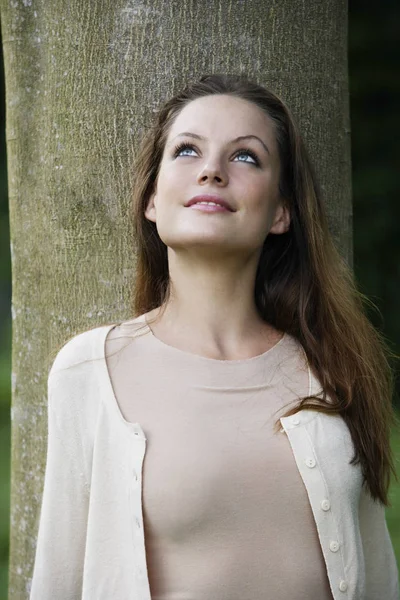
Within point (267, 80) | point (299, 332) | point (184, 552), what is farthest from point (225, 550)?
point (267, 80)

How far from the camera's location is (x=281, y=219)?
2488mm

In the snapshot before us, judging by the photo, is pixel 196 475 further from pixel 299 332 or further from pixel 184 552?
pixel 299 332

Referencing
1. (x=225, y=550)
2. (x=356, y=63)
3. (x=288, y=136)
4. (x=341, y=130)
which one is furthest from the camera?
(x=356, y=63)

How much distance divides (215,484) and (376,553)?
58 cm

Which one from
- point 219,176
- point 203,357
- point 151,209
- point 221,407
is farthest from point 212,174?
point 221,407

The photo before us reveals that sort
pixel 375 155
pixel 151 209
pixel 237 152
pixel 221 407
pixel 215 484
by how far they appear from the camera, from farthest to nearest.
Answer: pixel 375 155
pixel 151 209
pixel 237 152
pixel 221 407
pixel 215 484

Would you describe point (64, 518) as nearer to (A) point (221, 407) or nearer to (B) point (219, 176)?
(A) point (221, 407)

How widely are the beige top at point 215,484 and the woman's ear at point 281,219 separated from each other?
444 millimetres

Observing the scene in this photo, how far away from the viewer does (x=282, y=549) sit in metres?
2.11

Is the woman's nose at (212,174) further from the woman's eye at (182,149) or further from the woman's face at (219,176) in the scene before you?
the woman's eye at (182,149)

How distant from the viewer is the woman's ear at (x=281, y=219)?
2.47m

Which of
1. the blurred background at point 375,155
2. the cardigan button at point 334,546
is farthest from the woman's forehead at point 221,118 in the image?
the blurred background at point 375,155

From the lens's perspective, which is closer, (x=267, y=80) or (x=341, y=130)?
(x=267, y=80)

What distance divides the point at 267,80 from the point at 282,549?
1.30 meters
